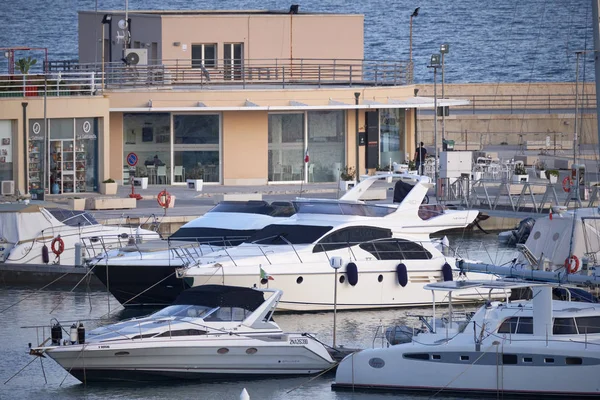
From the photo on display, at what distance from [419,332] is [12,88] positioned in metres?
24.4

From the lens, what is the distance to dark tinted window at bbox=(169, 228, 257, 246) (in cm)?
3111

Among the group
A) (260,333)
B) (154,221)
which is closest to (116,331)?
(260,333)

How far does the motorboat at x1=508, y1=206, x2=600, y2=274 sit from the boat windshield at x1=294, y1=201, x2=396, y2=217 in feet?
11.0

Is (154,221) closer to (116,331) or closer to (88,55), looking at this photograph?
(116,331)

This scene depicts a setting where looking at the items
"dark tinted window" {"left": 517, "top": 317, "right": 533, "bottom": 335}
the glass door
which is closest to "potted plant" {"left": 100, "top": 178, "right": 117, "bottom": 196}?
the glass door

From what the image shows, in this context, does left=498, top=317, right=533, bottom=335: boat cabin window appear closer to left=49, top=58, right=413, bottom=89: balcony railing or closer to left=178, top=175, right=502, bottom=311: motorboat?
left=178, top=175, right=502, bottom=311: motorboat

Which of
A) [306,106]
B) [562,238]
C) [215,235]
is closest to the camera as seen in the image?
[562,238]

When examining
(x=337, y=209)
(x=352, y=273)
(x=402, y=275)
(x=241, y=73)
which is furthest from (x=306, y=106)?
(x=352, y=273)

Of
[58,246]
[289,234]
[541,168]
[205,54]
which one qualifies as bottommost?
[58,246]

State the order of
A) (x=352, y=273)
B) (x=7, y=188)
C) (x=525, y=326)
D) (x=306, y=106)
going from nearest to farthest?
(x=525, y=326) < (x=352, y=273) < (x=7, y=188) < (x=306, y=106)

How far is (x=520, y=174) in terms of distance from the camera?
156ft

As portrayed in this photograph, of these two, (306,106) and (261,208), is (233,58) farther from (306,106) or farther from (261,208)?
(261,208)

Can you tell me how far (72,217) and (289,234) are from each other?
7086 millimetres

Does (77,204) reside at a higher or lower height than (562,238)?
higher
